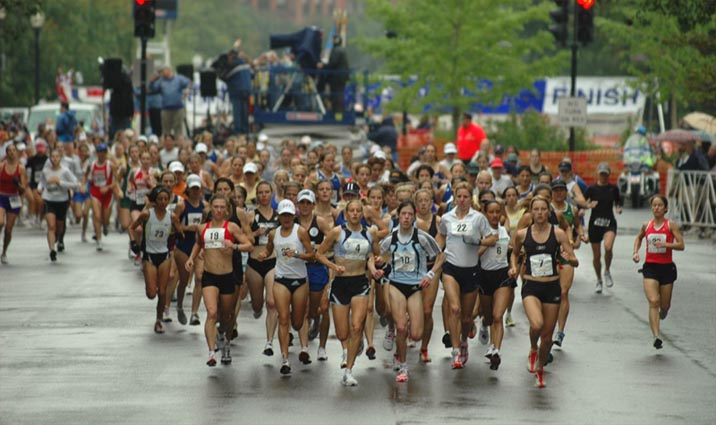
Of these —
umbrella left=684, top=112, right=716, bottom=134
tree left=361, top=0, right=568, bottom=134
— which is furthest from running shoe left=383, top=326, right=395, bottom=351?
tree left=361, top=0, right=568, bottom=134

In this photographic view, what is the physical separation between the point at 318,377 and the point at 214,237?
184 centimetres

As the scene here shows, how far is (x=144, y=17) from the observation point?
30.2 metres

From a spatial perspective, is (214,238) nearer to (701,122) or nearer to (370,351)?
(370,351)

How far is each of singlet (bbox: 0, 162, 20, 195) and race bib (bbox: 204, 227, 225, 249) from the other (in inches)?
421

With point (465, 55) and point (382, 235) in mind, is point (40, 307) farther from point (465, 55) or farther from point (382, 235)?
point (465, 55)

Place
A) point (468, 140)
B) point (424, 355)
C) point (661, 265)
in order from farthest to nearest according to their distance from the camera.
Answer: point (468, 140), point (661, 265), point (424, 355)

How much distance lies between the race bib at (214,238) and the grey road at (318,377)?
1.15m

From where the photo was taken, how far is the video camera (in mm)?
38656

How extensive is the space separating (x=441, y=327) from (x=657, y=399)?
17.2 feet

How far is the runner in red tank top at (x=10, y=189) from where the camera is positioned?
83.9ft

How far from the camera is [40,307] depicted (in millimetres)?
19984

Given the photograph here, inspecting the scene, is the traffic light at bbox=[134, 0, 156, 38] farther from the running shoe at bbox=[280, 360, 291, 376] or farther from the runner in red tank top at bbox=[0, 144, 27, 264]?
the running shoe at bbox=[280, 360, 291, 376]

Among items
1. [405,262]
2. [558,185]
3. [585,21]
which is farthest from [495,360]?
[585,21]

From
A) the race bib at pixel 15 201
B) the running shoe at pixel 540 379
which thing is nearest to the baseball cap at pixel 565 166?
the running shoe at pixel 540 379
